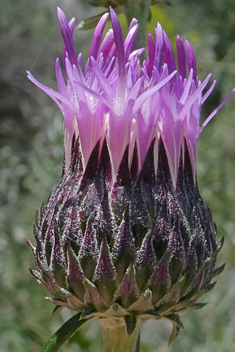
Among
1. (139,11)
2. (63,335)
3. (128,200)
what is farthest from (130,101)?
(63,335)

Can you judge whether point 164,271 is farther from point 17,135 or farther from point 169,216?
point 17,135

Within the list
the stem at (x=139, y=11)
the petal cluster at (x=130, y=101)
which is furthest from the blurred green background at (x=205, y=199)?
the petal cluster at (x=130, y=101)

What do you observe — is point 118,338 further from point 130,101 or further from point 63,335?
point 130,101

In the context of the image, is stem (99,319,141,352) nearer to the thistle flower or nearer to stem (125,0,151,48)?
the thistle flower

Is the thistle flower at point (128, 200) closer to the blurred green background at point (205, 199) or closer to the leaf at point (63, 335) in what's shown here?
the leaf at point (63, 335)

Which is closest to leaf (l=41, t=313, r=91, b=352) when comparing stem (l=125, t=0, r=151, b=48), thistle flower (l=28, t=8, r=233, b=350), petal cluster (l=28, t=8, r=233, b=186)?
thistle flower (l=28, t=8, r=233, b=350)

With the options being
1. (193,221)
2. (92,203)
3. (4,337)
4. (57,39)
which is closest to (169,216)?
(193,221)
